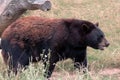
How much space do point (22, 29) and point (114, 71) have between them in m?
2.51

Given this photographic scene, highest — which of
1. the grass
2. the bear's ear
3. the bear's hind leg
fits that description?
the bear's ear

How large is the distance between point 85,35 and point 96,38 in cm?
23

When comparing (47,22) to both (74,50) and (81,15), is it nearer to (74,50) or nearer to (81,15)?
(74,50)

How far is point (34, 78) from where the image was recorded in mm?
6926

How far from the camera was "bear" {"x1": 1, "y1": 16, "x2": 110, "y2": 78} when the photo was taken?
9.43 m

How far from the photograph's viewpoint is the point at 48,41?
948 cm

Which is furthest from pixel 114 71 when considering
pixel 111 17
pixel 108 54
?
pixel 111 17

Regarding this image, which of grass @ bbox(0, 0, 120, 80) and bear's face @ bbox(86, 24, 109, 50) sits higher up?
bear's face @ bbox(86, 24, 109, 50)

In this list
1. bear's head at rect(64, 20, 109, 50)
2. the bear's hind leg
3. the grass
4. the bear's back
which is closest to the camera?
the bear's hind leg

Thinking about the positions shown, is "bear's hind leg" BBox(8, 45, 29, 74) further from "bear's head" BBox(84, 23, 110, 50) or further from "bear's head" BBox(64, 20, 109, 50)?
"bear's head" BBox(84, 23, 110, 50)

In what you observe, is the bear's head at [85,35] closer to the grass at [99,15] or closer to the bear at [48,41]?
the bear at [48,41]

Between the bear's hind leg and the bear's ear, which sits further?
the bear's ear

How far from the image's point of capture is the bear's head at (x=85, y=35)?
9656 millimetres

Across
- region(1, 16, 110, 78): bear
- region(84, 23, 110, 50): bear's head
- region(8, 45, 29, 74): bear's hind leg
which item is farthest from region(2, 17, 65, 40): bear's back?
region(84, 23, 110, 50): bear's head
